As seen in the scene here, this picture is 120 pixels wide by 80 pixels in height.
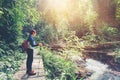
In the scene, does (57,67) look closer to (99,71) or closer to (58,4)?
(99,71)

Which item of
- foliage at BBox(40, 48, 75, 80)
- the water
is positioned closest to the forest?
foliage at BBox(40, 48, 75, 80)

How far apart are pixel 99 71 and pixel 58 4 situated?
286 inches

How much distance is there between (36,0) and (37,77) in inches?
389

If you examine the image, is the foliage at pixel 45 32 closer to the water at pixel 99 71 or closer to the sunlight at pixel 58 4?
the sunlight at pixel 58 4

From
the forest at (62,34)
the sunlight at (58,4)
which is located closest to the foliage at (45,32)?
the forest at (62,34)

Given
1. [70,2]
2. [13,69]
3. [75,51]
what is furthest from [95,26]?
[13,69]

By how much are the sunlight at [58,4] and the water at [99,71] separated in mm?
5365

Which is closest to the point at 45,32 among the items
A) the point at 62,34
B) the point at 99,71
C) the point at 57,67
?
the point at 62,34

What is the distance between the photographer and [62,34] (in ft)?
52.5

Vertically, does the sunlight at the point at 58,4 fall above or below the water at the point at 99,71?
above

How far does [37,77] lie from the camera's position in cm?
812

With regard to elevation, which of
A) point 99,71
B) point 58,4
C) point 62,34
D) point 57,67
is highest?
point 58,4

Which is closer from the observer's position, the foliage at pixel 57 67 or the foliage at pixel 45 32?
the foliage at pixel 57 67

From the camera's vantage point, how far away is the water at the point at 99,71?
1125cm
